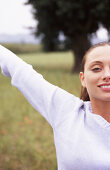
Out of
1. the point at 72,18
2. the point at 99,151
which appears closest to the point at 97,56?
the point at 99,151

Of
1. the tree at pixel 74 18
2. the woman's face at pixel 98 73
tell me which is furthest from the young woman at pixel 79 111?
the tree at pixel 74 18

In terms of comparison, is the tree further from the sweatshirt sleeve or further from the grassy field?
the sweatshirt sleeve

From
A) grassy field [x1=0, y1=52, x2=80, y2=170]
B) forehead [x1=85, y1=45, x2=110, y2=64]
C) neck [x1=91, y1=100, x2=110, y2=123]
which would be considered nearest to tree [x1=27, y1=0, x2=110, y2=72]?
grassy field [x1=0, y1=52, x2=80, y2=170]

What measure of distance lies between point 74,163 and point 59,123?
23cm

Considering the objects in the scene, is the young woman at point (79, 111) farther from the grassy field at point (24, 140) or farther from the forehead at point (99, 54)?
the grassy field at point (24, 140)

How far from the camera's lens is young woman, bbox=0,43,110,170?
1479 millimetres

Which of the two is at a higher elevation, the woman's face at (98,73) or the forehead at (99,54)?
the forehead at (99,54)

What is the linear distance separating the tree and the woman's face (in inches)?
532

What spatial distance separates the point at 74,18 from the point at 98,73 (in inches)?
610

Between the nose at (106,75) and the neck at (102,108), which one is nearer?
the nose at (106,75)

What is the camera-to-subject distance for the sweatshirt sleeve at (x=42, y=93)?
A: 160 cm

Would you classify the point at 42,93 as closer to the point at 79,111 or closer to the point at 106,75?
the point at 79,111

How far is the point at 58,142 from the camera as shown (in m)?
1.56

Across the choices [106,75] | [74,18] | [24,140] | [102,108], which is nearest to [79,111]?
[102,108]
